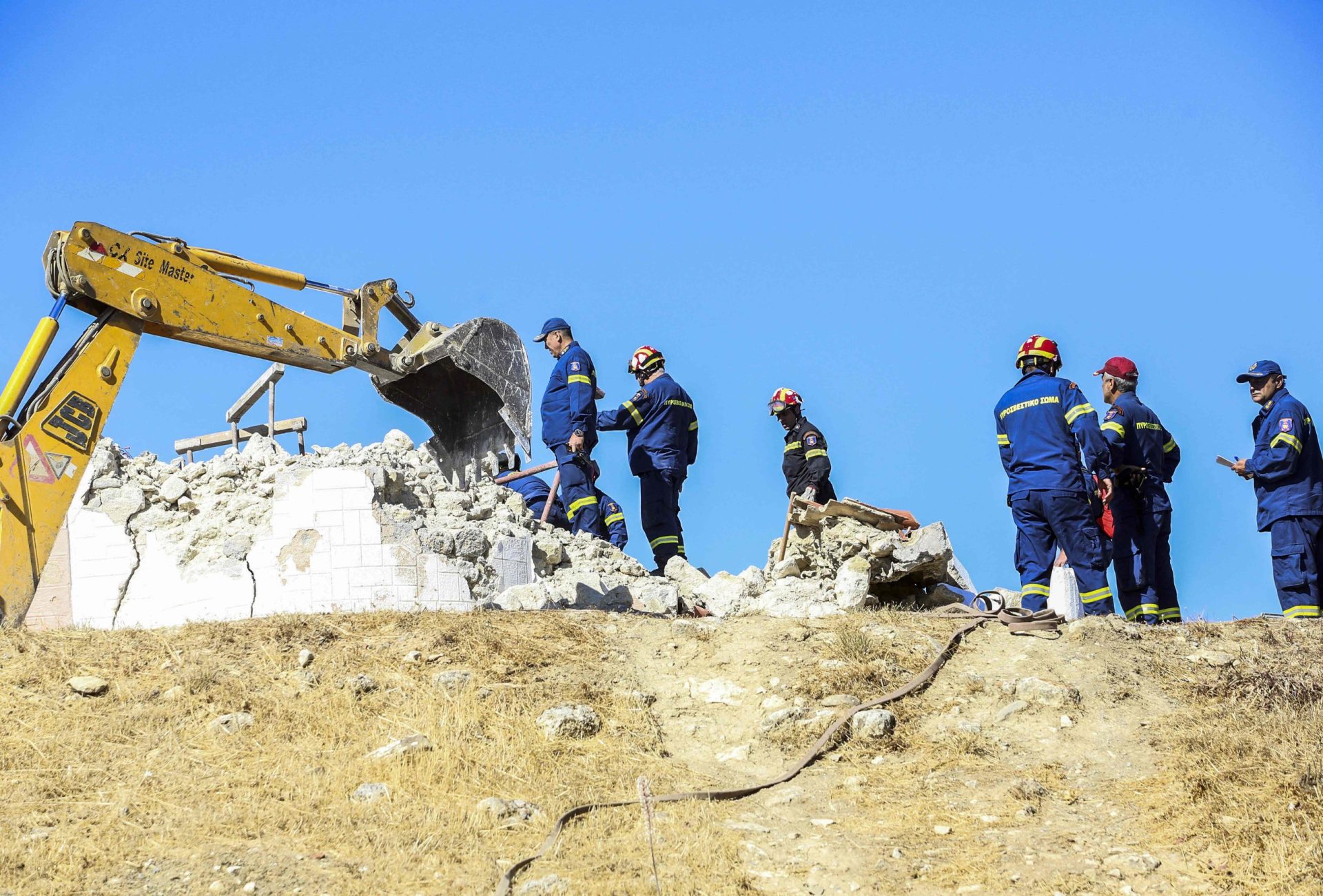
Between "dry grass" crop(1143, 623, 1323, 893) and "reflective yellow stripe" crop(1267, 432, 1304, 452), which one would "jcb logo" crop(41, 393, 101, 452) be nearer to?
"dry grass" crop(1143, 623, 1323, 893)

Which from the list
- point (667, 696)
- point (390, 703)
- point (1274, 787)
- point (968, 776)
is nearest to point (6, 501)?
point (390, 703)

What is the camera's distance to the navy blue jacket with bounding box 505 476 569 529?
1201 centimetres

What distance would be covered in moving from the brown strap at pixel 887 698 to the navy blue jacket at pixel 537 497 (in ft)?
12.6

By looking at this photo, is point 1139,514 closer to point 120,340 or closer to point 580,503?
point 580,503

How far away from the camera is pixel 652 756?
6848 mm

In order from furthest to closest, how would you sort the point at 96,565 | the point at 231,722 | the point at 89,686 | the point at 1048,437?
the point at 96,565 < the point at 1048,437 < the point at 89,686 < the point at 231,722

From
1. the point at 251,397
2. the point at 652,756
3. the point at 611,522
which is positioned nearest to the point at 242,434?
the point at 251,397

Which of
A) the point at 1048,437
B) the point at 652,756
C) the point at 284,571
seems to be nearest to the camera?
the point at 652,756

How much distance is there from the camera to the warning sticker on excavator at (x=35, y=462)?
27.0ft

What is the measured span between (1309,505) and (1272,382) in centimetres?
95

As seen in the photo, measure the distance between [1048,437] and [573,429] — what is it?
13.5ft

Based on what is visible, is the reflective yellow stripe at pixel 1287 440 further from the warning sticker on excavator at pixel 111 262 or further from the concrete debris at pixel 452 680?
the warning sticker on excavator at pixel 111 262

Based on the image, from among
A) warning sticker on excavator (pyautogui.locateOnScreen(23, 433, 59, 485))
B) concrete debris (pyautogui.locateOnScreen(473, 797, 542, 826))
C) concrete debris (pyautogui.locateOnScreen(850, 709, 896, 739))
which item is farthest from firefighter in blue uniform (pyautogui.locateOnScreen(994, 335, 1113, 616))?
warning sticker on excavator (pyautogui.locateOnScreen(23, 433, 59, 485))

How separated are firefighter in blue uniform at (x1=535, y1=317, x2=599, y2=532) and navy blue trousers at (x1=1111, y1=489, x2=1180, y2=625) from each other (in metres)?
4.30
